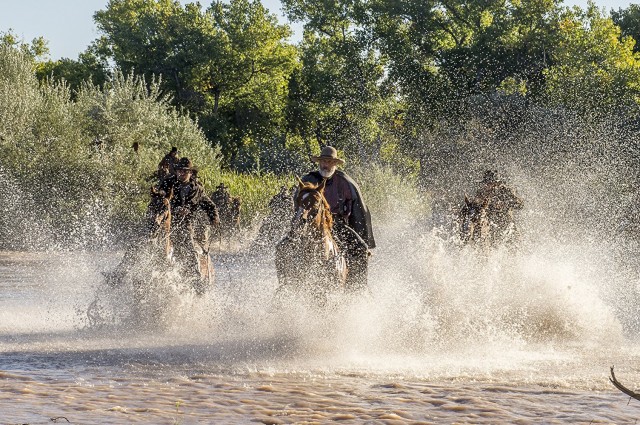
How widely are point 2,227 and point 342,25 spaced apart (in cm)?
4236

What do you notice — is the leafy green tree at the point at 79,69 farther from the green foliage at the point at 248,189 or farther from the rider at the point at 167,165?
the rider at the point at 167,165

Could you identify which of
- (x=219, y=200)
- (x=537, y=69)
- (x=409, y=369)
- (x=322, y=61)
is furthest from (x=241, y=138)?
(x=409, y=369)

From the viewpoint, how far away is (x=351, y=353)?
11.3 m

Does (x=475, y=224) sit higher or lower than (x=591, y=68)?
lower

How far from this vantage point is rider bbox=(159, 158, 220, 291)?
14234 mm

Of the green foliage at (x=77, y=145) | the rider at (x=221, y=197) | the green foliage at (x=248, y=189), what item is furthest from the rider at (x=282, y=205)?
the green foliage at (x=248, y=189)

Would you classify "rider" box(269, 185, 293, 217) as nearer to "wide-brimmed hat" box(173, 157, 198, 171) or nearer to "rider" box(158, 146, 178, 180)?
"rider" box(158, 146, 178, 180)

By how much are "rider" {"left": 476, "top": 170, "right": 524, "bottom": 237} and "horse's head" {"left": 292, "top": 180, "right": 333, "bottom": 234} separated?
5257 millimetres

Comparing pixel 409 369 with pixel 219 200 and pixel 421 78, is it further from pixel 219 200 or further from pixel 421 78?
pixel 421 78

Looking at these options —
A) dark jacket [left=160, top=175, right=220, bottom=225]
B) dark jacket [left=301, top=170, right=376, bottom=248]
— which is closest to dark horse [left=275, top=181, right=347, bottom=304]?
dark jacket [left=301, top=170, right=376, bottom=248]

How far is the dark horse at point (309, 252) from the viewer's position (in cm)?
1161

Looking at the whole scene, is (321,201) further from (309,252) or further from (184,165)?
(184,165)

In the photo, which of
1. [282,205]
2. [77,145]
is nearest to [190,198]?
[282,205]

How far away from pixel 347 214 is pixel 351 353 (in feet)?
6.95
